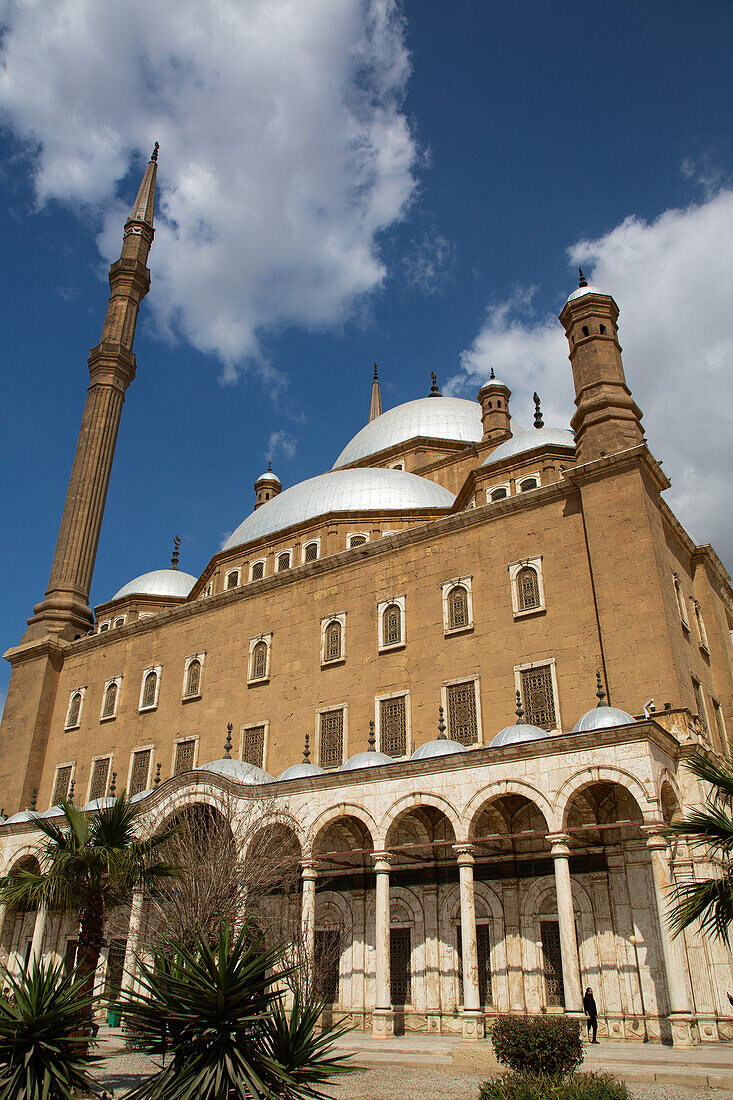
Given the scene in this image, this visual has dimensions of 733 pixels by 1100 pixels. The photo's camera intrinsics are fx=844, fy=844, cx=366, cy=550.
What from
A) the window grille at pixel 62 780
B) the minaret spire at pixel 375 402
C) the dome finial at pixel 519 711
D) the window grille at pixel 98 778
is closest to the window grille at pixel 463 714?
the dome finial at pixel 519 711

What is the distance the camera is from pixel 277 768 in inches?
819

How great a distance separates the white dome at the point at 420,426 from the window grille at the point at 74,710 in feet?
46.5

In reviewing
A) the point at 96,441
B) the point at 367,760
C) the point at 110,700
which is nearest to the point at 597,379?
the point at 367,760

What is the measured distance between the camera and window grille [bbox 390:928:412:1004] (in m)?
16.3

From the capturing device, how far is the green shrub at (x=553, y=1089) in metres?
7.10

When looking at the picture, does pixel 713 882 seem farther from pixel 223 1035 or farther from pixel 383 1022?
pixel 383 1022

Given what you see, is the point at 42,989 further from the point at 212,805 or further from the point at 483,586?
the point at 483,586

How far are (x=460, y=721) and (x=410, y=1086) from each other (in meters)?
8.90

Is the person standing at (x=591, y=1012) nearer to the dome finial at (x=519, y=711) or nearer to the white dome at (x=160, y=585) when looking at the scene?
the dome finial at (x=519, y=711)

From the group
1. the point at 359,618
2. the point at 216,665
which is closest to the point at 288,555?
the point at 216,665

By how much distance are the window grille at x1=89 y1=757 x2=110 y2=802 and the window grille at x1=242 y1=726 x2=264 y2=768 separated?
19.0 feet

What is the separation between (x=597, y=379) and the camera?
20859mm

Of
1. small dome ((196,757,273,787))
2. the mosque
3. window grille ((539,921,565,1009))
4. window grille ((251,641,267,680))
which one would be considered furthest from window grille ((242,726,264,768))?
window grille ((539,921,565,1009))

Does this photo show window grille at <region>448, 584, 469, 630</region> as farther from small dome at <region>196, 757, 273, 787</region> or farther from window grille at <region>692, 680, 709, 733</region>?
small dome at <region>196, 757, 273, 787</region>
